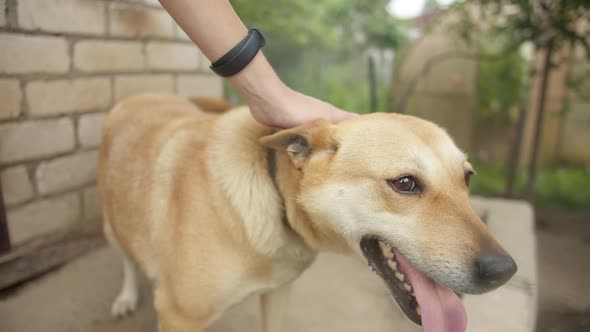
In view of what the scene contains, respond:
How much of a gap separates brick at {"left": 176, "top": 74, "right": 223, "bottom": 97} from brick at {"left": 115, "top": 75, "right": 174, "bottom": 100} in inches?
4.5

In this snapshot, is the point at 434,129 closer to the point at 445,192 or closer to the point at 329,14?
the point at 445,192

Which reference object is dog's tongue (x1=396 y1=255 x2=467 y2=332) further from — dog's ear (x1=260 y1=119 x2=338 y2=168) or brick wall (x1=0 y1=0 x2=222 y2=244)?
brick wall (x1=0 y1=0 x2=222 y2=244)

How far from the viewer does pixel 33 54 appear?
2.43 m

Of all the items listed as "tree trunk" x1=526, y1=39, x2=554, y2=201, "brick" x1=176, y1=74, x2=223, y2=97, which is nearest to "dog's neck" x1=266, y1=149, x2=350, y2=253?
"brick" x1=176, y1=74, x2=223, y2=97

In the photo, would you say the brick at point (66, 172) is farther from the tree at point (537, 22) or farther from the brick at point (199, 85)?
the tree at point (537, 22)

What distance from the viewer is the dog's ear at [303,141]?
4.89 feet

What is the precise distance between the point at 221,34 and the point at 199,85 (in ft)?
7.73

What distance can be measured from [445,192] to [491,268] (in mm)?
276

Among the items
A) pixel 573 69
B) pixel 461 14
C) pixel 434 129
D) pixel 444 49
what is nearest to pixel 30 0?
pixel 434 129

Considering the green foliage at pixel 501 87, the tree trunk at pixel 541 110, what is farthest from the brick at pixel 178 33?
the green foliage at pixel 501 87

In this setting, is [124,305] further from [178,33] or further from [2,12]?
[178,33]

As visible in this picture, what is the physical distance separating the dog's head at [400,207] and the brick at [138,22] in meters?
2.09

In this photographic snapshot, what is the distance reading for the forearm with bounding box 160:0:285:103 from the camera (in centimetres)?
151

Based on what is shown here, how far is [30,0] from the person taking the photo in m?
2.33
